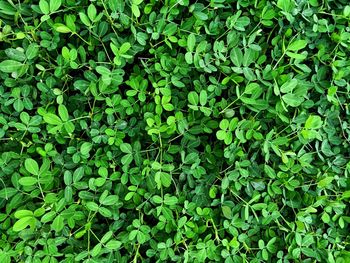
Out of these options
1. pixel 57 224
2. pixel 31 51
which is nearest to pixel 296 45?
pixel 31 51

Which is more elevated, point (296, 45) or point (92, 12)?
point (92, 12)

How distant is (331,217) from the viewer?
1742 mm

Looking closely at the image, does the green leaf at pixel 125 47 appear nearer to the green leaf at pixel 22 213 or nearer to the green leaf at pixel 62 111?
the green leaf at pixel 62 111

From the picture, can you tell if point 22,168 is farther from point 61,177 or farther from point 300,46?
point 300,46

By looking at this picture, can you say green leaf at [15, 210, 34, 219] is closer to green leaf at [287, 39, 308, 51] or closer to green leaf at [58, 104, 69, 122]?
green leaf at [58, 104, 69, 122]

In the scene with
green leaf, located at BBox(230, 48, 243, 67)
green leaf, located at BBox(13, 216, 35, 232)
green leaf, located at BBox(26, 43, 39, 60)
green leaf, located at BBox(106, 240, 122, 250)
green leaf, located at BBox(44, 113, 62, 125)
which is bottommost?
green leaf, located at BBox(106, 240, 122, 250)

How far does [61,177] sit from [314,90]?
3.38 ft

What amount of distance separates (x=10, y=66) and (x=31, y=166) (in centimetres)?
36

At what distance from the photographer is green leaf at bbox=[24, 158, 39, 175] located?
5.08 ft

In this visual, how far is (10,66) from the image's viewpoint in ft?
5.07

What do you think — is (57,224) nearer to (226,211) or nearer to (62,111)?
(62,111)

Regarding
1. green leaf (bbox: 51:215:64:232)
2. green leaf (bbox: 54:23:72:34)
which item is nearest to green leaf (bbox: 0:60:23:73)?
green leaf (bbox: 54:23:72:34)

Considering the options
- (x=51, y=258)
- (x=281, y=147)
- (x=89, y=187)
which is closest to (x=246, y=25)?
(x=281, y=147)

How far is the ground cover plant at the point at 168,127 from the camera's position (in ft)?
5.15
